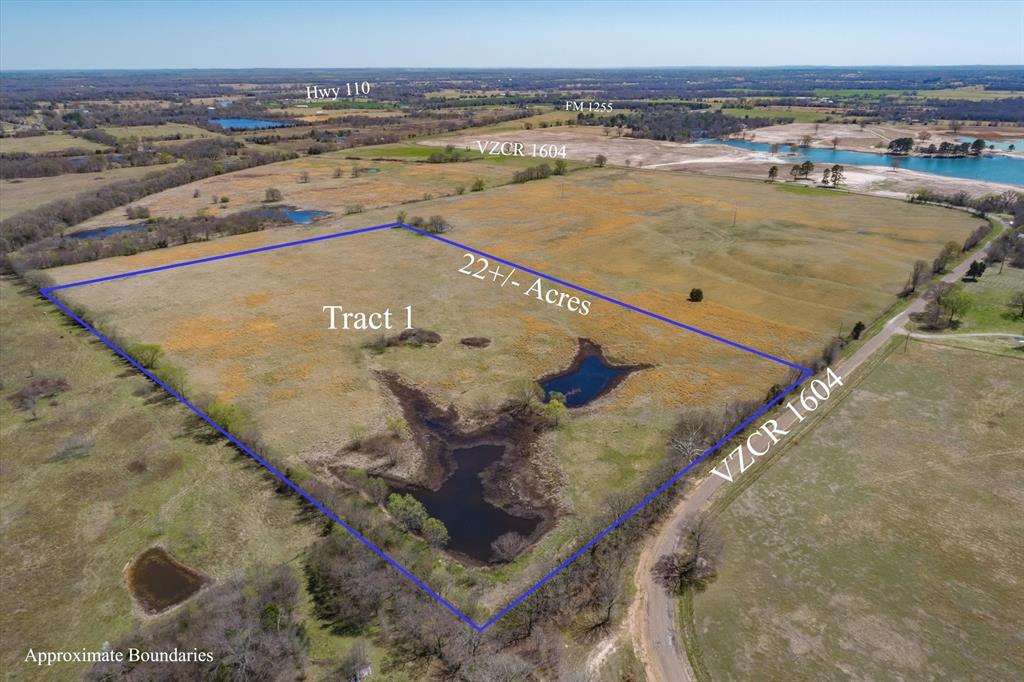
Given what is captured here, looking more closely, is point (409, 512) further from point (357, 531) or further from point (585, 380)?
point (585, 380)

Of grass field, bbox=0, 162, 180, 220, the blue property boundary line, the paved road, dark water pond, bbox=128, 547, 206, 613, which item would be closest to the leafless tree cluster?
grass field, bbox=0, 162, 180, 220

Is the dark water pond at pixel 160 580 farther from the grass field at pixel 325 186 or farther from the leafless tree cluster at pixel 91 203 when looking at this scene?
the leafless tree cluster at pixel 91 203

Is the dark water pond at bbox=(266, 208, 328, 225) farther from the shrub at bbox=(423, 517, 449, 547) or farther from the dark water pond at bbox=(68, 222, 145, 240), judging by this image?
the shrub at bbox=(423, 517, 449, 547)

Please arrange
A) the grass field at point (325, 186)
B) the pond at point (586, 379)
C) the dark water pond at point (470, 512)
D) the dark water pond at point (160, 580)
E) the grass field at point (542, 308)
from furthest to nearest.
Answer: the grass field at point (325, 186), the pond at point (586, 379), the grass field at point (542, 308), the dark water pond at point (470, 512), the dark water pond at point (160, 580)

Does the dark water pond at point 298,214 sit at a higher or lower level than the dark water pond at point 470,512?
higher

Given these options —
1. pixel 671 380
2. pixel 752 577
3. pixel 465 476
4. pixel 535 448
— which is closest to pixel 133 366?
pixel 465 476

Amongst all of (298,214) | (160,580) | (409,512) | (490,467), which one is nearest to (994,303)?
(490,467)

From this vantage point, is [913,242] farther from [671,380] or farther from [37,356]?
[37,356]

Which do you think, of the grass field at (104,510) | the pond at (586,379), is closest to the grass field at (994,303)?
the pond at (586,379)
